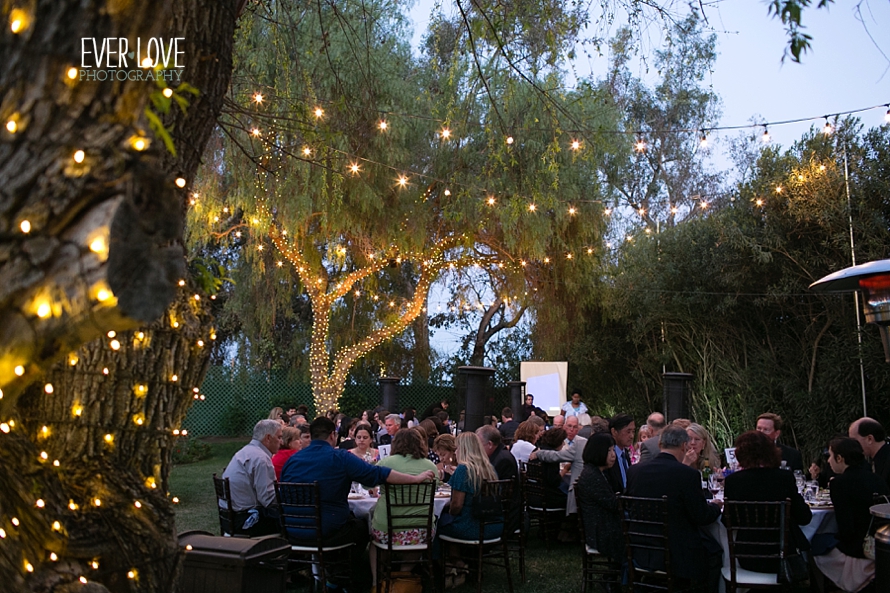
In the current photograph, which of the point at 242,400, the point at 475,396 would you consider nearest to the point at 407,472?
the point at 475,396

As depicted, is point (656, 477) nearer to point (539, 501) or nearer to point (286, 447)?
point (539, 501)

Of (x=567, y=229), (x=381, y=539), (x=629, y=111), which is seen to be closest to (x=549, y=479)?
(x=381, y=539)

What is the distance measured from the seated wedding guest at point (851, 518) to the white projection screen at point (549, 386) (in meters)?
10.4

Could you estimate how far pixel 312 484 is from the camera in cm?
555

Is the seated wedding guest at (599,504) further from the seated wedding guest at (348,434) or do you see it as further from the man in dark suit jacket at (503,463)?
the seated wedding guest at (348,434)

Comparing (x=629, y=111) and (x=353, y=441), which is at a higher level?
(x=629, y=111)

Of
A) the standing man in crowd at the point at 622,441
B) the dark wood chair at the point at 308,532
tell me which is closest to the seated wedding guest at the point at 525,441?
the standing man in crowd at the point at 622,441

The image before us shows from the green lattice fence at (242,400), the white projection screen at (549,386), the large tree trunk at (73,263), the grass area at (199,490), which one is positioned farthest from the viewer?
the green lattice fence at (242,400)

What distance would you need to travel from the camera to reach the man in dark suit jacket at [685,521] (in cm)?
513

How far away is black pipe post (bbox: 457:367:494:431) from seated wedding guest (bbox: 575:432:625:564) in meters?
5.54

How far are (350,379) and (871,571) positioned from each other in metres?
16.1

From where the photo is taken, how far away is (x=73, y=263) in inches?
71.0

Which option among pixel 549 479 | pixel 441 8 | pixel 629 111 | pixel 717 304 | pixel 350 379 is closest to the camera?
pixel 441 8

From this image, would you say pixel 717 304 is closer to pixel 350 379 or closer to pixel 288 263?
pixel 288 263
